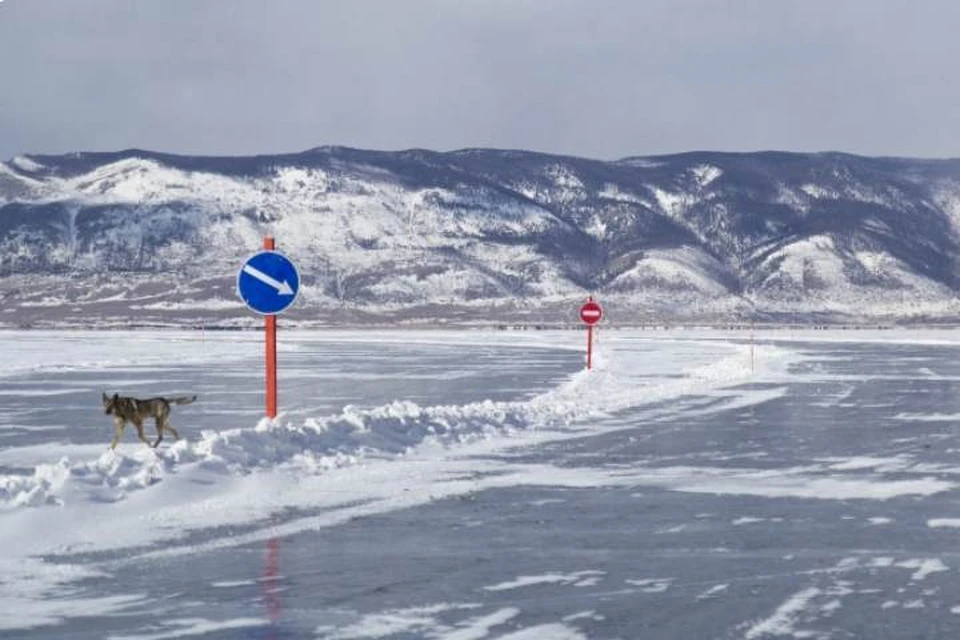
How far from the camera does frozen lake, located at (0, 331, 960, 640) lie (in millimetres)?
8719

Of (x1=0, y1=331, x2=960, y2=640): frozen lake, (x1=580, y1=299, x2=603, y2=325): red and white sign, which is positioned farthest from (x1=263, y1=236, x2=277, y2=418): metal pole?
(x1=580, y1=299, x2=603, y2=325): red and white sign

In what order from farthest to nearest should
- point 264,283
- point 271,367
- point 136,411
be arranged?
point 271,367, point 136,411, point 264,283

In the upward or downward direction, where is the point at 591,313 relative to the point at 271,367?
upward

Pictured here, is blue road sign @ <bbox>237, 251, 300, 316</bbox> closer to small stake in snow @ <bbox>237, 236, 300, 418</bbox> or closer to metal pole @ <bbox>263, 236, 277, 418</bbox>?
Result: small stake in snow @ <bbox>237, 236, 300, 418</bbox>

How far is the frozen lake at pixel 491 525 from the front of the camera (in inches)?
343

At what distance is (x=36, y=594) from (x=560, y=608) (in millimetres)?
3021

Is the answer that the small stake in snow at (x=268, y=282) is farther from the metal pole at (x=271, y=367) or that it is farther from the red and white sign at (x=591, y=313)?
the red and white sign at (x=591, y=313)

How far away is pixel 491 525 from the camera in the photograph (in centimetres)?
1245

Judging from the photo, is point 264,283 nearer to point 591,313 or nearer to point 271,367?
point 271,367

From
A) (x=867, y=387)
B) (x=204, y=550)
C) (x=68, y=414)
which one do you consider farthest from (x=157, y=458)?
(x=867, y=387)

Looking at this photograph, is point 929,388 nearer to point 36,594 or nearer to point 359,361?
point 359,361

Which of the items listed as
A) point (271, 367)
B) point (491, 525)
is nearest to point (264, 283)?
point (271, 367)

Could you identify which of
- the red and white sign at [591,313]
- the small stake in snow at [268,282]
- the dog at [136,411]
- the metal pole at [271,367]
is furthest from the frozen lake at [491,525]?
the red and white sign at [591,313]

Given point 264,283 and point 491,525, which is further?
point 264,283
